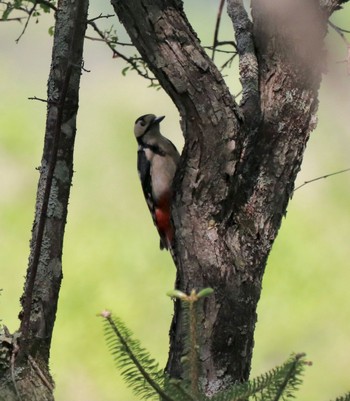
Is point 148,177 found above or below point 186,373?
above

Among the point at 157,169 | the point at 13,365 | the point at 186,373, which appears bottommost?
the point at 186,373

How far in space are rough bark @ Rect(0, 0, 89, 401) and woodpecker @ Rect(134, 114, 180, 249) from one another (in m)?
0.75

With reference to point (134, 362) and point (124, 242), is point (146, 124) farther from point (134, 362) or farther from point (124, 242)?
point (134, 362)

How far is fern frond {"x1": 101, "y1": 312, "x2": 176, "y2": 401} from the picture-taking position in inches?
68.7

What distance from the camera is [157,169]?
13.7 ft

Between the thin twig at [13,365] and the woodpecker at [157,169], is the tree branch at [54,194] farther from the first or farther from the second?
the woodpecker at [157,169]

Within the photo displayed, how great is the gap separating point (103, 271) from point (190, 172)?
3.83 metres

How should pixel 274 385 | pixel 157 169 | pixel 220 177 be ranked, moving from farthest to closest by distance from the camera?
pixel 157 169, pixel 220 177, pixel 274 385

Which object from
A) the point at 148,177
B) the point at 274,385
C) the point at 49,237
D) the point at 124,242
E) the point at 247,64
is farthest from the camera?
the point at 124,242

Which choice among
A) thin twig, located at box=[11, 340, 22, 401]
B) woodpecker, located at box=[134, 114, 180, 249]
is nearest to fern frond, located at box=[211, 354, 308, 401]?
thin twig, located at box=[11, 340, 22, 401]

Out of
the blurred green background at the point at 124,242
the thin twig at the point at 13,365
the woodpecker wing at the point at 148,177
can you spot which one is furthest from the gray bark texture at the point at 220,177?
the blurred green background at the point at 124,242

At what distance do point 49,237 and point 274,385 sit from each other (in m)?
1.55

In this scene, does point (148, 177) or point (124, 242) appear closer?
point (148, 177)

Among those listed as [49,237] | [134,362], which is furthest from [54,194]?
[134,362]
